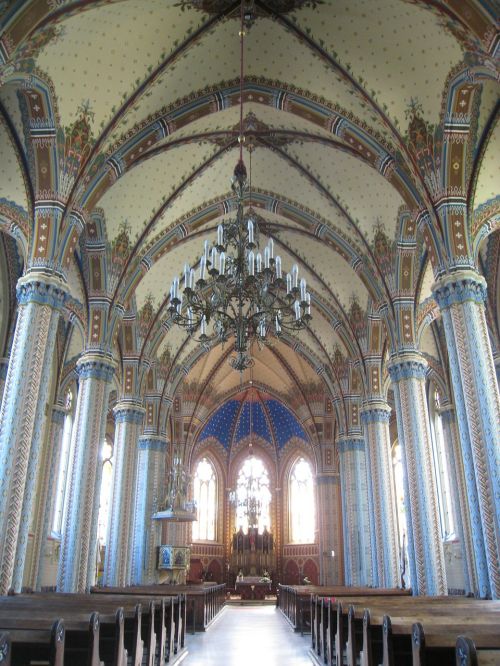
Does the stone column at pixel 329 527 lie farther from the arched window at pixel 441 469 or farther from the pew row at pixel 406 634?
the pew row at pixel 406 634

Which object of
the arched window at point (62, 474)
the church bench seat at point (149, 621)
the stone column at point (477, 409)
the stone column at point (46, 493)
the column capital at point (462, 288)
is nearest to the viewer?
the church bench seat at point (149, 621)

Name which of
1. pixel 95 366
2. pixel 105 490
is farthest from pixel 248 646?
pixel 105 490

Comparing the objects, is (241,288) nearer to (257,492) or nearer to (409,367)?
(409,367)

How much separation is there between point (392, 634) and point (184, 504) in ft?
58.1

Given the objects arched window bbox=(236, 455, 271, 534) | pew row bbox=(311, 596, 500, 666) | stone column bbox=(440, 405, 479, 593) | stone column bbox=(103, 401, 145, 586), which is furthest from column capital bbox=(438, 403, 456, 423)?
pew row bbox=(311, 596, 500, 666)

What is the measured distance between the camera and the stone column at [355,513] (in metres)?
20.4

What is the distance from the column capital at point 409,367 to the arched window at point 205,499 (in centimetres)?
2018

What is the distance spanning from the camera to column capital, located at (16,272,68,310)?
437 inches

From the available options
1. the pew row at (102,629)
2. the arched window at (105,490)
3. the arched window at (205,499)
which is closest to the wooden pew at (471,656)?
the pew row at (102,629)

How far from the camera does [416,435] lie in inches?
560

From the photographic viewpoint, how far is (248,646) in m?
10.2

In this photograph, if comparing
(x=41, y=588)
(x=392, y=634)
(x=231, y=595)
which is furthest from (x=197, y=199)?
(x=231, y=595)

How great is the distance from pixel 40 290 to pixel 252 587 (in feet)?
69.2

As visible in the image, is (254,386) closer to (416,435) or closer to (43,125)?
(416,435)
